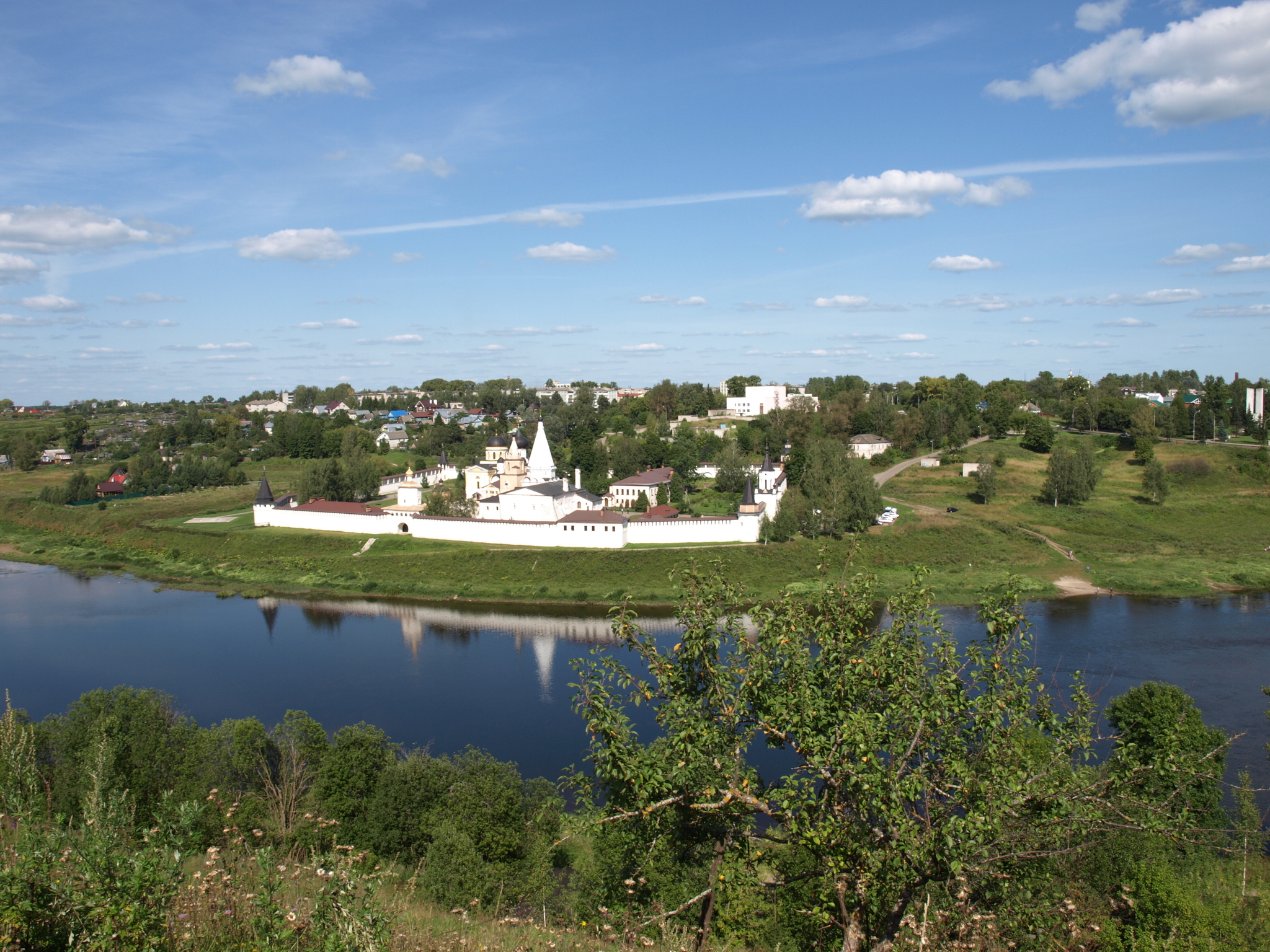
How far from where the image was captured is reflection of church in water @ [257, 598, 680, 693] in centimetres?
2286

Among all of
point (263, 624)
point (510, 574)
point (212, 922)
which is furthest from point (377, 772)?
point (510, 574)

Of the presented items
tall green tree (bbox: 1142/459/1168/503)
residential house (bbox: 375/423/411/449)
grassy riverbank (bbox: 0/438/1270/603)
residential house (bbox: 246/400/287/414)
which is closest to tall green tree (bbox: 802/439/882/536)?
grassy riverbank (bbox: 0/438/1270/603)

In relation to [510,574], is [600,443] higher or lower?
higher

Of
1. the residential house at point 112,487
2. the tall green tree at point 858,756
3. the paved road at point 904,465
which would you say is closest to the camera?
the tall green tree at point 858,756

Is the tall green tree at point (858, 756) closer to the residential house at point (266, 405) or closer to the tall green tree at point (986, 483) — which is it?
the tall green tree at point (986, 483)

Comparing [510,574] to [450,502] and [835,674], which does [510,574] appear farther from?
[835,674]

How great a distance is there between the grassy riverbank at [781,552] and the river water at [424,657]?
70.5 inches

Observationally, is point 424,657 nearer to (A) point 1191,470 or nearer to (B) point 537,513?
(B) point 537,513

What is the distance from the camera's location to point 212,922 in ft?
12.3

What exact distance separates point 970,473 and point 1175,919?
124ft

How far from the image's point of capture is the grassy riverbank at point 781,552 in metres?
27.7

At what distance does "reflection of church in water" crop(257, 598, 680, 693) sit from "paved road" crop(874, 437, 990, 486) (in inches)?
851

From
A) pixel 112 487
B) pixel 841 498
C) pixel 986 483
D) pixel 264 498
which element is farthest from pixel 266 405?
pixel 986 483

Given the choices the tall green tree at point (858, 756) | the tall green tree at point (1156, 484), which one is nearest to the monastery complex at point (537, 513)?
the tall green tree at point (1156, 484)
